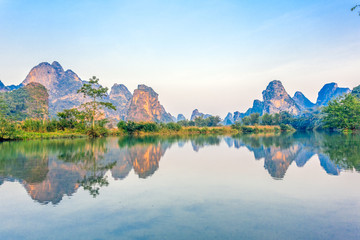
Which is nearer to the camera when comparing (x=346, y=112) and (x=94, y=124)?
(x=94, y=124)

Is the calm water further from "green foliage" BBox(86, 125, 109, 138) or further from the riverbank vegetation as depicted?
→ "green foliage" BBox(86, 125, 109, 138)

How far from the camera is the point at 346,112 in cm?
3616

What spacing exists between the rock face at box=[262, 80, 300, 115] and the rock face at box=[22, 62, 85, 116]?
145 m

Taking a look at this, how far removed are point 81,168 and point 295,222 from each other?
7.21m

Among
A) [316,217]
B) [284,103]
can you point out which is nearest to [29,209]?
[316,217]

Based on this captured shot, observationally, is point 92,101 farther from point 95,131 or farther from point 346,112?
point 346,112

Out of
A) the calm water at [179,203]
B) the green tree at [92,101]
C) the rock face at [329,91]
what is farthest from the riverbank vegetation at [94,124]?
the rock face at [329,91]

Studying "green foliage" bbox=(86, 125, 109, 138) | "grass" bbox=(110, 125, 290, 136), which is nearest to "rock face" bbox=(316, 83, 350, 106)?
"grass" bbox=(110, 125, 290, 136)

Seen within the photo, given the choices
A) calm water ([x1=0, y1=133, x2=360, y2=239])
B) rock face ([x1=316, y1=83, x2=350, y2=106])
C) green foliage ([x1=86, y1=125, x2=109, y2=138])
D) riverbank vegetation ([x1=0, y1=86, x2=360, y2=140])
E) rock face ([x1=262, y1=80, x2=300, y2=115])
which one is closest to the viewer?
calm water ([x1=0, y1=133, x2=360, y2=239])

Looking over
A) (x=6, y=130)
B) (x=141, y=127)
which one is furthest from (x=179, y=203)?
(x=141, y=127)

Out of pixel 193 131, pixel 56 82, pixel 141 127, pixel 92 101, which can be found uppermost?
pixel 56 82

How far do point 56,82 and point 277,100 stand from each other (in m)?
176

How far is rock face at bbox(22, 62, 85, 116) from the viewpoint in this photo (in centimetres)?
17275

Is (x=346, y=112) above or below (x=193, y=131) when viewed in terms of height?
above
